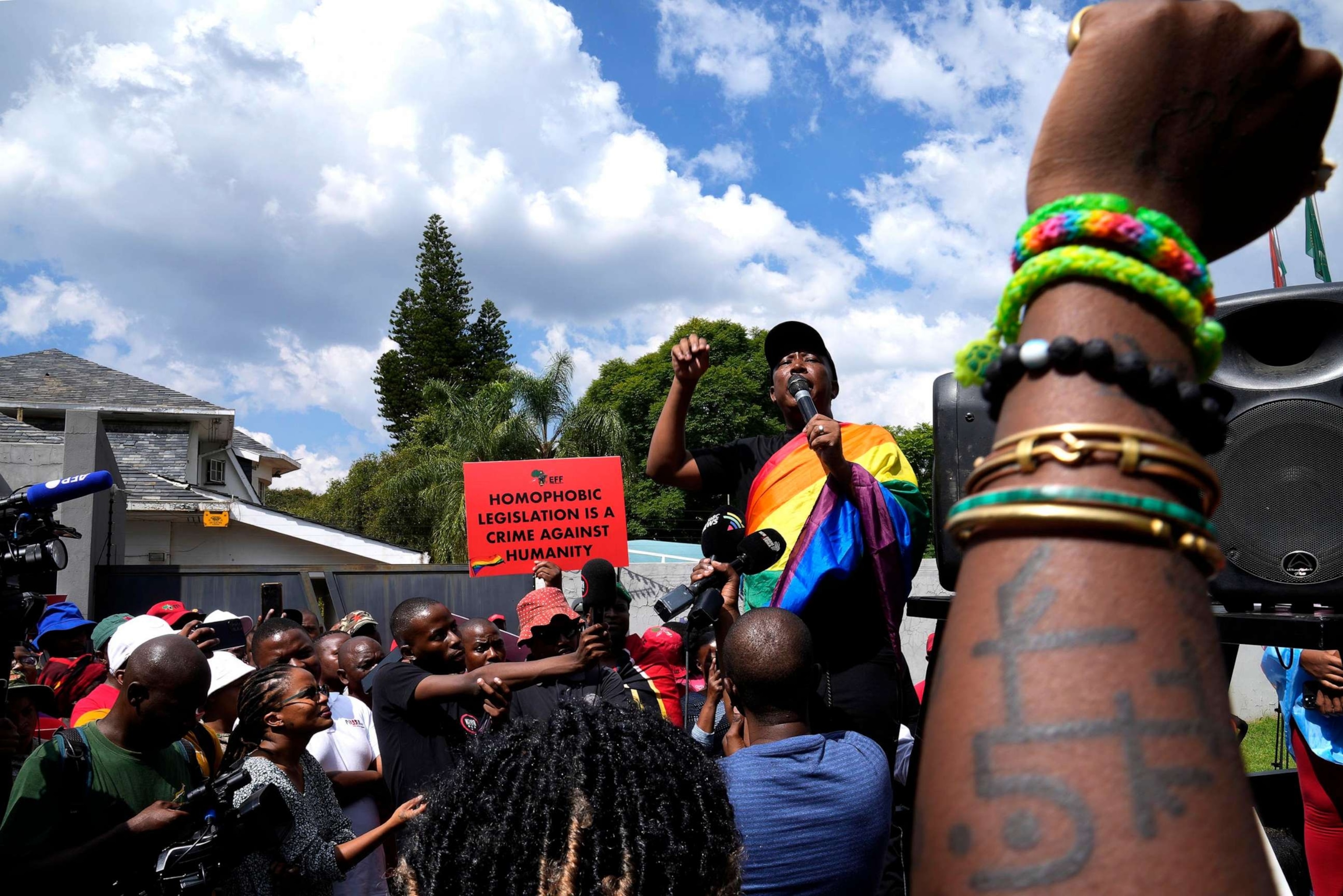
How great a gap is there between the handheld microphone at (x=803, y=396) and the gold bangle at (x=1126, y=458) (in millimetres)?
2336

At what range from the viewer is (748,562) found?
2.98 meters

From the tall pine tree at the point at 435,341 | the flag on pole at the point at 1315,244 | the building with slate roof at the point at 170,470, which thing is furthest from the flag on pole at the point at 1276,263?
the tall pine tree at the point at 435,341

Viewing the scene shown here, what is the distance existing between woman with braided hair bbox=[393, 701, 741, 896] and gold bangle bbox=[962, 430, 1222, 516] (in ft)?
2.50

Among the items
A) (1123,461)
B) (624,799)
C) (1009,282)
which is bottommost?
(624,799)

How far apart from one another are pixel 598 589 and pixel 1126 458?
3.09 meters

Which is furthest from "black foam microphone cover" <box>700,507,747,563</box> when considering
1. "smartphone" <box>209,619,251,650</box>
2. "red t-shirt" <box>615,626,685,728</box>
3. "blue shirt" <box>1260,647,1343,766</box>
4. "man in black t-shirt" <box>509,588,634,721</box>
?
"smartphone" <box>209,619,251,650</box>

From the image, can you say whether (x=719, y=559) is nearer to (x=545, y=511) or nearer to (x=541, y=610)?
(x=541, y=610)

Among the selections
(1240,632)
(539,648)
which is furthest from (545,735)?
(539,648)

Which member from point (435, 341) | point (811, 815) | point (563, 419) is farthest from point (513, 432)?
→ point (811, 815)

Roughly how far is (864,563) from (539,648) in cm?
224

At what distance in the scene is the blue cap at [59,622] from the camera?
22.2ft

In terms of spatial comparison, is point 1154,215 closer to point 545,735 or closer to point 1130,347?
point 1130,347

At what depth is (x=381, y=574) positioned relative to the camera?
1466 centimetres

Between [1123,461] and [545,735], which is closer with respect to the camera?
[1123,461]
